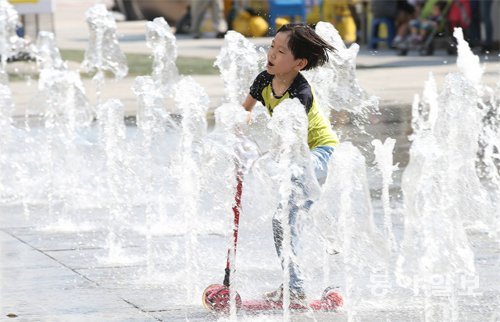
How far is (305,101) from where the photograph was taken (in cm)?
589

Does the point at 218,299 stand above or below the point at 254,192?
below

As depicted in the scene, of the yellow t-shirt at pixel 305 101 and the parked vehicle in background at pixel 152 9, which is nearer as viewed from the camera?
the yellow t-shirt at pixel 305 101

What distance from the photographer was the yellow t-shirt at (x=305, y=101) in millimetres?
5930

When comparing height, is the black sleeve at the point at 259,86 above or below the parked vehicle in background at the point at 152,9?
above

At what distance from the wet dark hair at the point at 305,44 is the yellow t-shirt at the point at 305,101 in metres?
0.10

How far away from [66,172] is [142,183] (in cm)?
102

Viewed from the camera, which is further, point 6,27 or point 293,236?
point 6,27

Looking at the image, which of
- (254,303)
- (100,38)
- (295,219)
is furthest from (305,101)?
(100,38)

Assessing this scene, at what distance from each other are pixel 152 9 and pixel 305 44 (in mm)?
26776

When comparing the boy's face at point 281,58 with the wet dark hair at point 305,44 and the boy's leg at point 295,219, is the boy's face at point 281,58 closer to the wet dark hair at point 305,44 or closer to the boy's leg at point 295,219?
the wet dark hair at point 305,44

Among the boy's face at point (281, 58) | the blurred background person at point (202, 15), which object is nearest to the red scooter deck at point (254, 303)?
the boy's face at point (281, 58)

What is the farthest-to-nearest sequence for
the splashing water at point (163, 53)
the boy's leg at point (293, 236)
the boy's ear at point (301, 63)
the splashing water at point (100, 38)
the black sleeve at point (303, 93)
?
the splashing water at point (100, 38) < the splashing water at point (163, 53) < the boy's ear at point (301, 63) < the black sleeve at point (303, 93) < the boy's leg at point (293, 236)

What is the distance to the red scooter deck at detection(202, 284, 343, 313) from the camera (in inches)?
230

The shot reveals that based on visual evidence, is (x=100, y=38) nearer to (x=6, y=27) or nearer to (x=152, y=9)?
(x=6, y=27)
